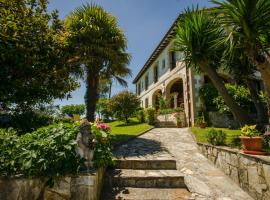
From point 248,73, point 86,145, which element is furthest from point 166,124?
point 86,145

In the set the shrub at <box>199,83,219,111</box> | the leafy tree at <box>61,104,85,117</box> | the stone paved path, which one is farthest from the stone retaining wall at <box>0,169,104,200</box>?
the leafy tree at <box>61,104,85,117</box>

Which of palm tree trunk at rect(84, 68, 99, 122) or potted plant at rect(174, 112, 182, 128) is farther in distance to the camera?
potted plant at rect(174, 112, 182, 128)

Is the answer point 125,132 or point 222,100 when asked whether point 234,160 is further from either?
point 125,132

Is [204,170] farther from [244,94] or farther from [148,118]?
[148,118]

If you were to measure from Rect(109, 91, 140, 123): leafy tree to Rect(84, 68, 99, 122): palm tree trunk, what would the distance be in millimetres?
6190

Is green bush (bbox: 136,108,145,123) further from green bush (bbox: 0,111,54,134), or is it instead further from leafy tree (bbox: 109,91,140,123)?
green bush (bbox: 0,111,54,134)

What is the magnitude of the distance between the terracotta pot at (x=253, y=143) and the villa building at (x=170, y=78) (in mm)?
4894

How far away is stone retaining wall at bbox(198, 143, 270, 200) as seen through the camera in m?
4.00

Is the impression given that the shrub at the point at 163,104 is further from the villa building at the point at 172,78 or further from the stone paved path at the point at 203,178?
the stone paved path at the point at 203,178

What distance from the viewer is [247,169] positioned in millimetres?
4547

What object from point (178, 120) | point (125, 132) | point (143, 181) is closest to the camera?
point (143, 181)

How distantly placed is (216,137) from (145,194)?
3314 millimetres

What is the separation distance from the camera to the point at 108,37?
9.87m

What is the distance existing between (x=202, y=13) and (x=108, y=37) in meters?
4.41
